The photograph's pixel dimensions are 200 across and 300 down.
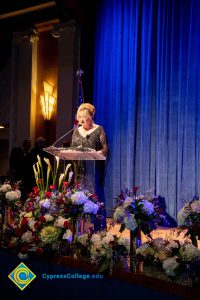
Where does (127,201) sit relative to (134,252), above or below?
above

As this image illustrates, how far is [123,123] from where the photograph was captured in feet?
18.1

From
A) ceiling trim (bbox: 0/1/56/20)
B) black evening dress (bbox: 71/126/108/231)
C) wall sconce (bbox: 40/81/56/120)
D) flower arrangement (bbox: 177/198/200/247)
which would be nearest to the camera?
flower arrangement (bbox: 177/198/200/247)

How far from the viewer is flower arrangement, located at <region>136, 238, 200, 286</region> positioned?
1.79 m

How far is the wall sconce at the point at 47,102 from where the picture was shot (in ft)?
22.0

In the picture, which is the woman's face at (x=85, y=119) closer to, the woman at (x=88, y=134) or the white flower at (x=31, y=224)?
the woman at (x=88, y=134)

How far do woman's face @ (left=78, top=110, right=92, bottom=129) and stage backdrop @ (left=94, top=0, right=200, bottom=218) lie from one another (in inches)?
84.4

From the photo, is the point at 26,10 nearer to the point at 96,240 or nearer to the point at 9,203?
the point at 9,203

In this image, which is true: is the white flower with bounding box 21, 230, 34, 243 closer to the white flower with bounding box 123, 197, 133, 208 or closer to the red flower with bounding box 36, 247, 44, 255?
the red flower with bounding box 36, 247, 44, 255

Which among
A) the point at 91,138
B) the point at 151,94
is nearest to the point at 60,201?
the point at 91,138

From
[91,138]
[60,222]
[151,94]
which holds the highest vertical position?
[151,94]

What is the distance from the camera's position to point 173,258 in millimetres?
1875

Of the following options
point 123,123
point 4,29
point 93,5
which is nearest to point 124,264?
point 123,123

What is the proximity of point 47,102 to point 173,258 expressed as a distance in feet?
17.2

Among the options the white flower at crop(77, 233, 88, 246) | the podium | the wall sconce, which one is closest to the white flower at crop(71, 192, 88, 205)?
the white flower at crop(77, 233, 88, 246)
